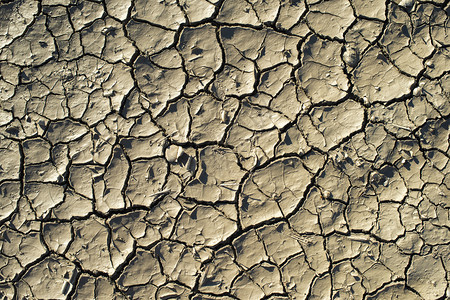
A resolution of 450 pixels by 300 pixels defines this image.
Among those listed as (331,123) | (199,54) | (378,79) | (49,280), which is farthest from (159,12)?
A: (49,280)

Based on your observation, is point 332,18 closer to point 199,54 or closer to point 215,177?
point 199,54

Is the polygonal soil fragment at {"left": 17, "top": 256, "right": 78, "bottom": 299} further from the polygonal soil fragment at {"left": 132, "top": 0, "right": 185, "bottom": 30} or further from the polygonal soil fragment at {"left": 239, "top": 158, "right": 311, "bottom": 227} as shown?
the polygonal soil fragment at {"left": 132, "top": 0, "right": 185, "bottom": 30}

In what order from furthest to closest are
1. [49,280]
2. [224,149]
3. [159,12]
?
[159,12] → [224,149] → [49,280]

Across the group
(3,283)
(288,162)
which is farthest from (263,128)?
(3,283)

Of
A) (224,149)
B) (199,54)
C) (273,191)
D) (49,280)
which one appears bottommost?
(49,280)

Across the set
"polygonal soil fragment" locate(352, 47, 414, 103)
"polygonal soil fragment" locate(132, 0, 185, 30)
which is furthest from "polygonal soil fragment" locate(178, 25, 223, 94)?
"polygonal soil fragment" locate(352, 47, 414, 103)

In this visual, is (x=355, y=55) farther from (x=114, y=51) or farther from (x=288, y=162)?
(x=114, y=51)

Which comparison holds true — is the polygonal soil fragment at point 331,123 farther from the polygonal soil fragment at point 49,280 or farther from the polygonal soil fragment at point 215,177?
the polygonal soil fragment at point 49,280

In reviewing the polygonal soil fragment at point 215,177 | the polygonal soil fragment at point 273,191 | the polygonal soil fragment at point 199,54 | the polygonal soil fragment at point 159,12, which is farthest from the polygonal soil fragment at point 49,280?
the polygonal soil fragment at point 159,12
